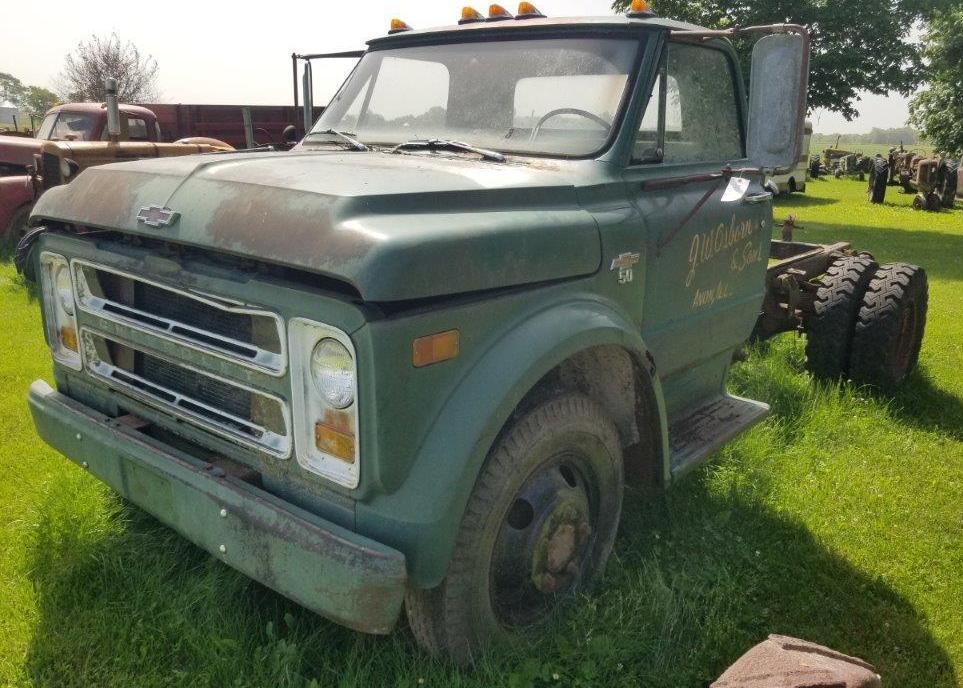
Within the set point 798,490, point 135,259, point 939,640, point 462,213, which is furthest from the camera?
point 798,490

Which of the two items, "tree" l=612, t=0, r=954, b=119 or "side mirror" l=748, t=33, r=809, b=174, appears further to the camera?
"tree" l=612, t=0, r=954, b=119

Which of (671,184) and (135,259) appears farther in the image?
(671,184)

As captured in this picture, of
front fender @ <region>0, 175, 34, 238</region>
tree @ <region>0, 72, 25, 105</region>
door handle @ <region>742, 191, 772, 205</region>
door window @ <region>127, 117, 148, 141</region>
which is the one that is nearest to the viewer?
door handle @ <region>742, 191, 772, 205</region>

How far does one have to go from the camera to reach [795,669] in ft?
7.07

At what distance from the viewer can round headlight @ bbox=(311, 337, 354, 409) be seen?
198 centimetres

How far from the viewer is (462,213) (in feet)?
7.48

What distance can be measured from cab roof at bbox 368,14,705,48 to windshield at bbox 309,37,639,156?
0.05 meters

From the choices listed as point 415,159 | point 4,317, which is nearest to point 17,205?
point 4,317

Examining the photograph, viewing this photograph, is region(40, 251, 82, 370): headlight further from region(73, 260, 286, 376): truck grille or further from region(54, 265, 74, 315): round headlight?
region(73, 260, 286, 376): truck grille

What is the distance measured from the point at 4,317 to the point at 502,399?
19.6 feet

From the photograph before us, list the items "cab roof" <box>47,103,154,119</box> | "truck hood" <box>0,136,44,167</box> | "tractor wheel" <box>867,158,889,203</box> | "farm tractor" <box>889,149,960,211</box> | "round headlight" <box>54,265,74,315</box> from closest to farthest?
"round headlight" <box>54,265,74,315</box> → "truck hood" <box>0,136,44,167</box> → "cab roof" <box>47,103,154,119</box> → "farm tractor" <box>889,149,960,211</box> → "tractor wheel" <box>867,158,889,203</box>

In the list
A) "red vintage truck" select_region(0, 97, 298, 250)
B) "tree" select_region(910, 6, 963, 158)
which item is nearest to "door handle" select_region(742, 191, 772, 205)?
"red vintage truck" select_region(0, 97, 298, 250)

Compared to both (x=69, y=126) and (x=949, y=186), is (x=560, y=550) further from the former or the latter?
(x=949, y=186)

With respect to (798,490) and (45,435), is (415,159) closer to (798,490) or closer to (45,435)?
(45,435)
